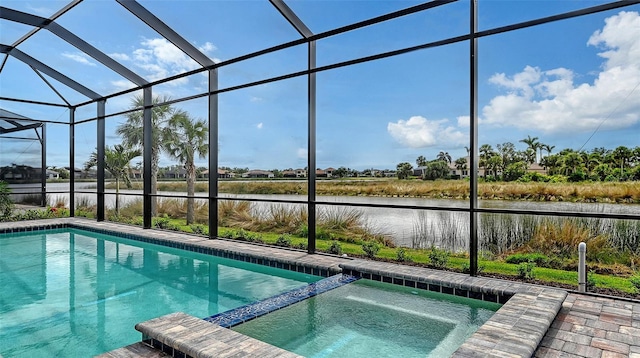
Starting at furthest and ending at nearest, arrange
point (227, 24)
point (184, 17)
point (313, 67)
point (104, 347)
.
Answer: point (227, 24), point (184, 17), point (313, 67), point (104, 347)

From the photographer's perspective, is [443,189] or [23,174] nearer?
[23,174]

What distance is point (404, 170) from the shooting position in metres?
13.3

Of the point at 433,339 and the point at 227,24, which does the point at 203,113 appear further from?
the point at 433,339

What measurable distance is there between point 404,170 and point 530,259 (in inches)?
291

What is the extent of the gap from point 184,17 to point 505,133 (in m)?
9.63

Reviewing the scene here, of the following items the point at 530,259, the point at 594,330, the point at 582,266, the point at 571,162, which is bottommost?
the point at 530,259

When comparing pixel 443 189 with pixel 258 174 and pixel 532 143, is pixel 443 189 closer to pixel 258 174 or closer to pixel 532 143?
pixel 532 143

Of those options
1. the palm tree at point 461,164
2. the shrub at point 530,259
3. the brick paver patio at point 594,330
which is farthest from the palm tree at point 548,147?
the brick paver patio at point 594,330

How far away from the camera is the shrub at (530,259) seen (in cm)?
609

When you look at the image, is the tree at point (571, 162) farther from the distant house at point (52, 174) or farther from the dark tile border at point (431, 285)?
the distant house at point (52, 174)

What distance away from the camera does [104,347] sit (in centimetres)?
321

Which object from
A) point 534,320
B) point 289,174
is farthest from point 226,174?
point 534,320

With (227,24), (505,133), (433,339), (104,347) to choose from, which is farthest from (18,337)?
(505,133)

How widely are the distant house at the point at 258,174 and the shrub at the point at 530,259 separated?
30.9ft
